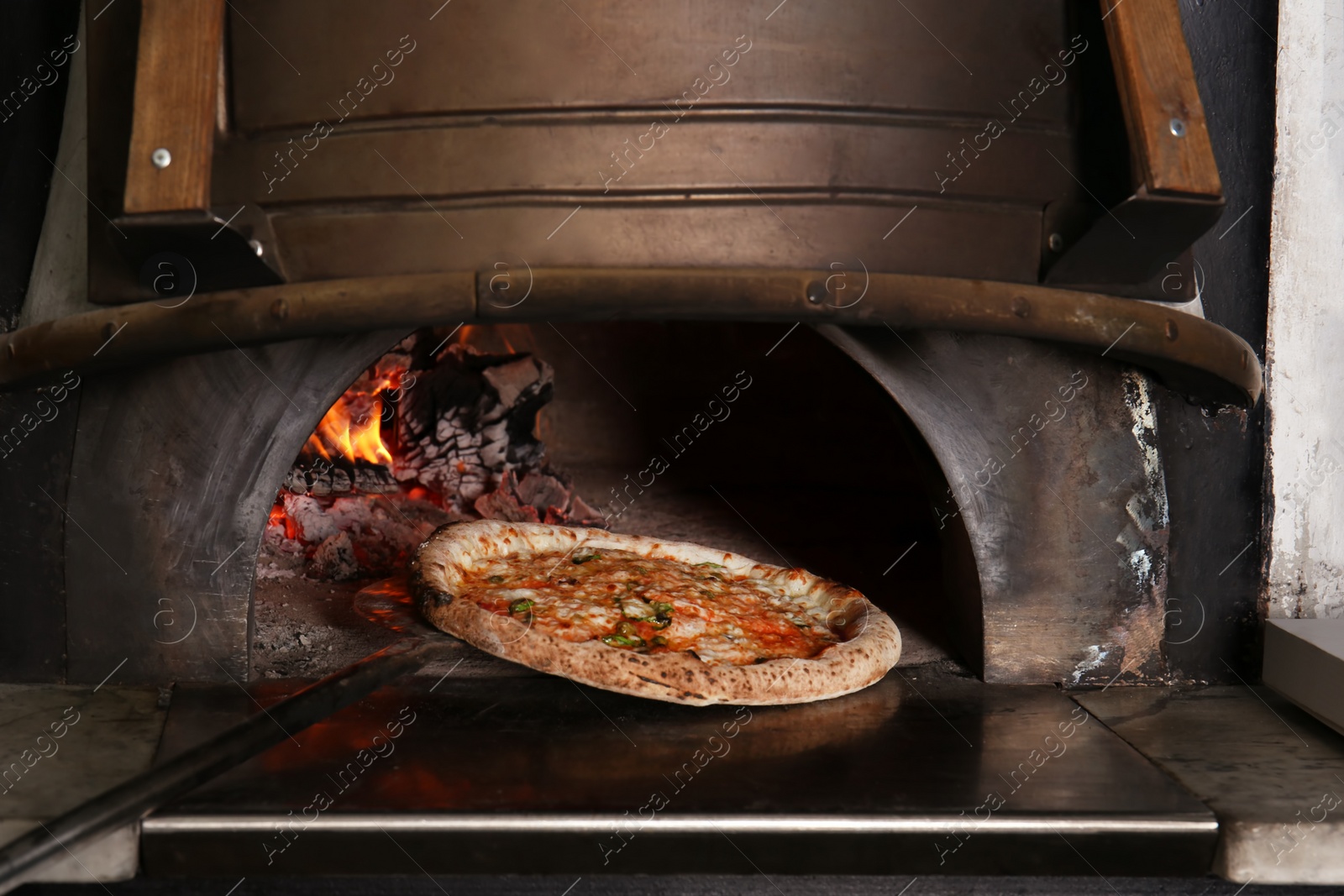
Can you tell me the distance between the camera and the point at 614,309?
4.81 feet

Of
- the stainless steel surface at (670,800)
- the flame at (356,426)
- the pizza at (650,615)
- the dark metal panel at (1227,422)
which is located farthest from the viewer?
the flame at (356,426)

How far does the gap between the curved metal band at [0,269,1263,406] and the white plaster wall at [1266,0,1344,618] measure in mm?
393

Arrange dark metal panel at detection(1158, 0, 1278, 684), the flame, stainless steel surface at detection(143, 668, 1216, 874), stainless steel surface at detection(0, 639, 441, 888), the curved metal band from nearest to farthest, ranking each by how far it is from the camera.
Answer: stainless steel surface at detection(0, 639, 441, 888) < stainless steel surface at detection(143, 668, 1216, 874) < the curved metal band < dark metal panel at detection(1158, 0, 1278, 684) < the flame

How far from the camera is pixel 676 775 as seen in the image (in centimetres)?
143

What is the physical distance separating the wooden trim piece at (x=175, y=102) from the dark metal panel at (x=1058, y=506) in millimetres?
1286

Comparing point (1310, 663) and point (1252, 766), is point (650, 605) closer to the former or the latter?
point (1252, 766)

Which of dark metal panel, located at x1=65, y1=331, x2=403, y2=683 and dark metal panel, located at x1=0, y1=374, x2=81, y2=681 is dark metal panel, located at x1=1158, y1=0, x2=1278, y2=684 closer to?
dark metal panel, located at x1=65, y1=331, x2=403, y2=683

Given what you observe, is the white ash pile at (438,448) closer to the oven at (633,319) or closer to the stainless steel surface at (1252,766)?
the oven at (633,319)

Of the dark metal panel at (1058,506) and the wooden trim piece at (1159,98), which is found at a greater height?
the wooden trim piece at (1159,98)

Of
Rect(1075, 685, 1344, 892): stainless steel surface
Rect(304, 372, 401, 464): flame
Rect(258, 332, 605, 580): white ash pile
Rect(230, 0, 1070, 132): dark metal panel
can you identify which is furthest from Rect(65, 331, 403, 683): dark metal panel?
Rect(1075, 685, 1344, 892): stainless steel surface

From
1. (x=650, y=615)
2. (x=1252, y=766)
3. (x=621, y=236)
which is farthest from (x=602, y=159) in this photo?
(x=1252, y=766)

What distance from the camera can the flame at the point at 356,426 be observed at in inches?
106

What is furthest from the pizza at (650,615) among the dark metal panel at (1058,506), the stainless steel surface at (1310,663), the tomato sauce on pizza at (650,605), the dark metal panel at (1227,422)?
the stainless steel surface at (1310,663)

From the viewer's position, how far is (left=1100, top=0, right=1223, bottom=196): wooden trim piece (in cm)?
153
